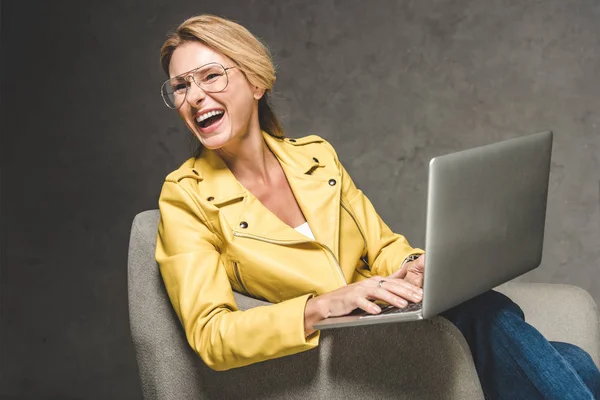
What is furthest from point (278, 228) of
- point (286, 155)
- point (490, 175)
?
point (490, 175)

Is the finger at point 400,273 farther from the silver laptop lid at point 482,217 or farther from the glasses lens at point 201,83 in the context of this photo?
the glasses lens at point 201,83

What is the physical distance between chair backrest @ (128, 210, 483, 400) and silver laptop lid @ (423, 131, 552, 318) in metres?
0.12

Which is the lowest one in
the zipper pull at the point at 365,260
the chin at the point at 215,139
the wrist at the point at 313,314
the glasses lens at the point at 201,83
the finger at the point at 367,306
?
the zipper pull at the point at 365,260

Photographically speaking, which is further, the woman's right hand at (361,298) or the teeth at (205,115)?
the teeth at (205,115)

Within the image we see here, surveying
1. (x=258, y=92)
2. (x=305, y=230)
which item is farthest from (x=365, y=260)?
(x=258, y=92)

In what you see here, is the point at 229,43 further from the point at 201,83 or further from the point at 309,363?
the point at 309,363

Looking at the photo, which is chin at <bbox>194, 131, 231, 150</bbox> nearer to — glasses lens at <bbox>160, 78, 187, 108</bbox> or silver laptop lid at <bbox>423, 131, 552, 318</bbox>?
glasses lens at <bbox>160, 78, 187, 108</bbox>

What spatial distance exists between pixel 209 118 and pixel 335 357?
0.71 m

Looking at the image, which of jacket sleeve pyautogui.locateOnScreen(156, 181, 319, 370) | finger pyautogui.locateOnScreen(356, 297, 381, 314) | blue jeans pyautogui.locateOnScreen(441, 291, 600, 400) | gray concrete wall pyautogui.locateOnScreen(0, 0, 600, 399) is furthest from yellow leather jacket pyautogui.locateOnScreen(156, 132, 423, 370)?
gray concrete wall pyautogui.locateOnScreen(0, 0, 600, 399)

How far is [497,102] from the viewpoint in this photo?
3.03m

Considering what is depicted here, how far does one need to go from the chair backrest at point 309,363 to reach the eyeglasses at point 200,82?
0.92ft

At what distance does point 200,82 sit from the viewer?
208 centimetres

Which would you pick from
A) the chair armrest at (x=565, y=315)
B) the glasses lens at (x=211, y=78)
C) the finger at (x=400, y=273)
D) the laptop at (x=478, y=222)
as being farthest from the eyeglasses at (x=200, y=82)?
the chair armrest at (x=565, y=315)

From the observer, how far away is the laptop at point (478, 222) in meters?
1.47
